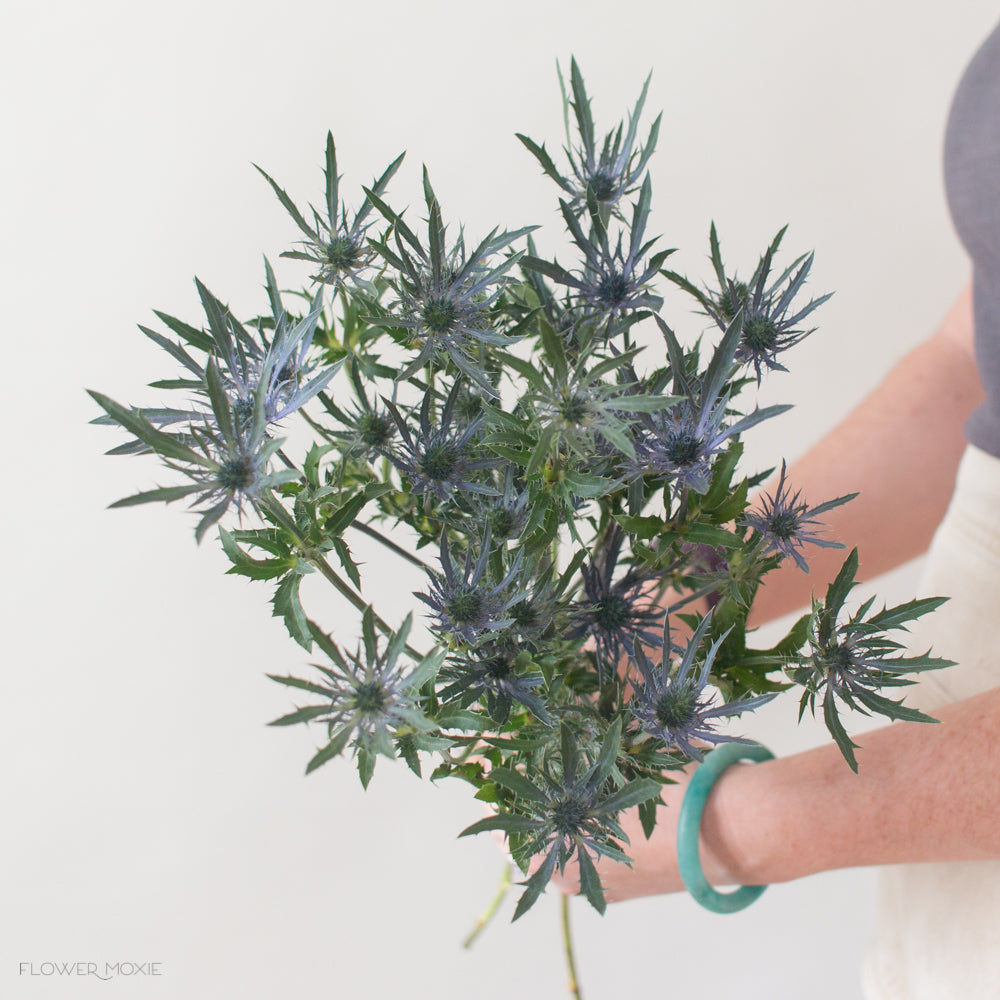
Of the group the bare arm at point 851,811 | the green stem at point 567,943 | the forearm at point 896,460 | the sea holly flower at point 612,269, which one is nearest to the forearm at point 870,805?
the bare arm at point 851,811

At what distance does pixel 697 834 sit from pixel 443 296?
1.54 ft

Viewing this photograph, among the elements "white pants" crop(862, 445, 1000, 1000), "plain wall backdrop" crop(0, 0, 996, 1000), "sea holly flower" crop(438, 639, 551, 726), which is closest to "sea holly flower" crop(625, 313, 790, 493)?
"sea holly flower" crop(438, 639, 551, 726)

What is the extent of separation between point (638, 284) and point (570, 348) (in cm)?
5

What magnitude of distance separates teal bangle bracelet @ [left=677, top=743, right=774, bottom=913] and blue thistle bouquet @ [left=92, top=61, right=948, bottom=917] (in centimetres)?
19

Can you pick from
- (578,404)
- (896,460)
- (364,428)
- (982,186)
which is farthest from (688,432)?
(896,460)

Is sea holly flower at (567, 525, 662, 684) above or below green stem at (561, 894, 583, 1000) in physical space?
above

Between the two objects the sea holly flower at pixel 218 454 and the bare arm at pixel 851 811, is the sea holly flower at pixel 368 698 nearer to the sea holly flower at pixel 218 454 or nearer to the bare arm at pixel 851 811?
the sea holly flower at pixel 218 454

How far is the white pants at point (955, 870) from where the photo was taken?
719 millimetres

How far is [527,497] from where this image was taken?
0.45 m

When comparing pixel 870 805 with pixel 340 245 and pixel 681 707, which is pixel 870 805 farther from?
pixel 340 245

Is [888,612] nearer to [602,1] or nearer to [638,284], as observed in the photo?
[638,284]

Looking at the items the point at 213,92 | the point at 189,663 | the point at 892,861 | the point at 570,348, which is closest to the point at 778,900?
the point at 892,861

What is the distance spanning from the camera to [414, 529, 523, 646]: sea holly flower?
1.46 feet

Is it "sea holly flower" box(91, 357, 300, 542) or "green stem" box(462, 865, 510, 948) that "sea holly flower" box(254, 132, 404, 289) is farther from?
"green stem" box(462, 865, 510, 948)
